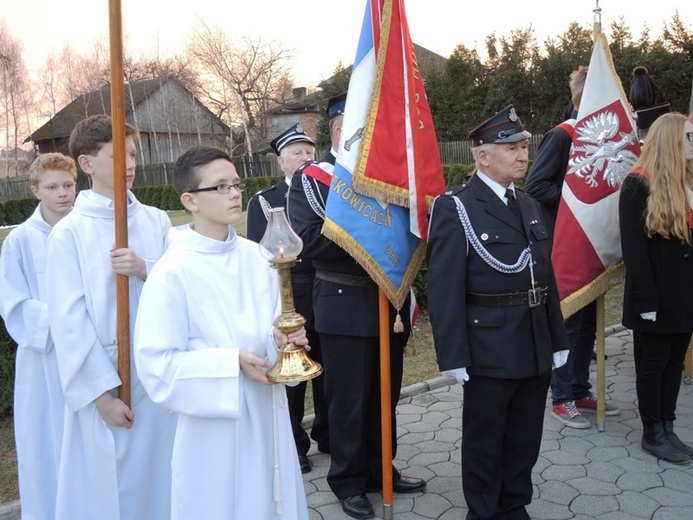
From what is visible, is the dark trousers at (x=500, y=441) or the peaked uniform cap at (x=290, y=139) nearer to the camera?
the dark trousers at (x=500, y=441)

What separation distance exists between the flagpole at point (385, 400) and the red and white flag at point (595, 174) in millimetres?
1623

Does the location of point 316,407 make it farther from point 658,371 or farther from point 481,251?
point 658,371

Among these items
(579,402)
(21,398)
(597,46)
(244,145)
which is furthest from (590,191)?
(244,145)

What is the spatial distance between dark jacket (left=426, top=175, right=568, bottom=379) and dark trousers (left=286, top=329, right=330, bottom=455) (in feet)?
4.45

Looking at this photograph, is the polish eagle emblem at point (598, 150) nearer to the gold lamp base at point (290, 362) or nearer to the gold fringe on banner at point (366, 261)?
the gold fringe on banner at point (366, 261)

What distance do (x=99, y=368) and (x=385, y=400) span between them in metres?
1.50

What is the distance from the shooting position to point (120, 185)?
2.60 meters

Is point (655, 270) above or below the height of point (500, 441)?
above

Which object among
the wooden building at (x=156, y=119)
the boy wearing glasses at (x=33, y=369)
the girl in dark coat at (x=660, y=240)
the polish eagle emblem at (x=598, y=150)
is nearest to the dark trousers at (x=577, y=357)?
the girl in dark coat at (x=660, y=240)

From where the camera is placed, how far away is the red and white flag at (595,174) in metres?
4.41

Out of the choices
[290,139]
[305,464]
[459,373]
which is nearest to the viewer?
[459,373]

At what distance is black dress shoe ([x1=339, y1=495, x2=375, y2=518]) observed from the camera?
3592 mm

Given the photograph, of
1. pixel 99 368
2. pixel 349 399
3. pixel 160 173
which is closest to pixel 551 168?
pixel 349 399

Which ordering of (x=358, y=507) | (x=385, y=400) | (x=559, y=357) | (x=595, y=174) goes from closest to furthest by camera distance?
(x=559, y=357) → (x=385, y=400) → (x=358, y=507) → (x=595, y=174)
